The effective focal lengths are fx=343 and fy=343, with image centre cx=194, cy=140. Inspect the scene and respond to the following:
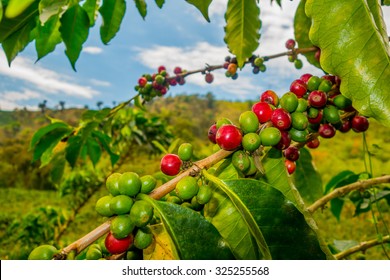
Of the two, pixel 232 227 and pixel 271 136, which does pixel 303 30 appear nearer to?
pixel 271 136

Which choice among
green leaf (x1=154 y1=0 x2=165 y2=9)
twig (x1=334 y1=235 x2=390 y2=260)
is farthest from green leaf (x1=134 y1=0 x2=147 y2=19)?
twig (x1=334 y1=235 x2=390 y2=260)

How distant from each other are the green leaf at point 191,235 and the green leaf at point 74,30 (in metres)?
0.74

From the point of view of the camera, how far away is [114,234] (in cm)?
59

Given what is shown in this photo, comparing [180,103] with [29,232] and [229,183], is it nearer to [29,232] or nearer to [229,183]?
[29,232]

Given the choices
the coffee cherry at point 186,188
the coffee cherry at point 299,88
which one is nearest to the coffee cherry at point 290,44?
the coffee cherry at point 299,88

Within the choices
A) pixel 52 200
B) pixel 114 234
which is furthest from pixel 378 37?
pixel 52 200

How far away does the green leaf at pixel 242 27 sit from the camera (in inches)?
54.5

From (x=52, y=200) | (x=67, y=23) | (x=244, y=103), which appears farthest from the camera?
(x=244, y=103)

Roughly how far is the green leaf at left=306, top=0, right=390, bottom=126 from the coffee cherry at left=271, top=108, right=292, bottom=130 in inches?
5.8

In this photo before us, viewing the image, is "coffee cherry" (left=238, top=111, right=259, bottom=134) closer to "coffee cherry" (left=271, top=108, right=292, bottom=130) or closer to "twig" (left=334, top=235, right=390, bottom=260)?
"coffee cherry" (left=271, top=108, right=292, bottom=130)

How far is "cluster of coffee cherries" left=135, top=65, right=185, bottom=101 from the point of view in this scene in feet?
6.86

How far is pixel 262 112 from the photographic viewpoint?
2.59 feet

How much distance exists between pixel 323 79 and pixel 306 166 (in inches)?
22.6

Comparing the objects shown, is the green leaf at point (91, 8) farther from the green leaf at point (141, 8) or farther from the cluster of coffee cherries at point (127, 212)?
the cluster of coffee cherries at point (127, 212)
